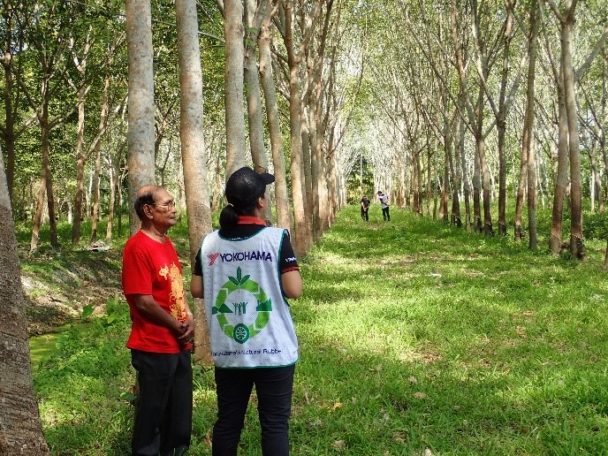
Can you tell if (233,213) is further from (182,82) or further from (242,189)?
(182,82)

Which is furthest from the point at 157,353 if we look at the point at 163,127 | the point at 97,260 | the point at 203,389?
the point at 163,127

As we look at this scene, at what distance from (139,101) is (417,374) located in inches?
136

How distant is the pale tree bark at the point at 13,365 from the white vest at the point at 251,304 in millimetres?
874

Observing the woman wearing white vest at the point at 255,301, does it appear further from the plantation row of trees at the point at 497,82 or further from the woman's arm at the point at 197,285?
the plantation row of trees at the point at 497,82

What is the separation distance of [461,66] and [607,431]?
16489 millimetres

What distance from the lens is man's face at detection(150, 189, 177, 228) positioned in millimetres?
3725

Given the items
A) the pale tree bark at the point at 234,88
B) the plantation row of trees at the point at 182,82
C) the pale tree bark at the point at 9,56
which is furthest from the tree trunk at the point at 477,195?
the pale tree bark at the point at 234,88

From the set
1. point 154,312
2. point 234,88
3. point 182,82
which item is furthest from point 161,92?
point 154,312

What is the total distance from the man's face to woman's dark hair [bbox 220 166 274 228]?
2.56 ft

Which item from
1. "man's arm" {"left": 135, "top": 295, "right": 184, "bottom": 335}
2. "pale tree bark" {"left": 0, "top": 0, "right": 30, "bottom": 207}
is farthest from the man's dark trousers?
"pale tree bark" {"left": 0, "top": 0, "right": 30, "bottom": 207}

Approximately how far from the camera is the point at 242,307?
3.06 meters

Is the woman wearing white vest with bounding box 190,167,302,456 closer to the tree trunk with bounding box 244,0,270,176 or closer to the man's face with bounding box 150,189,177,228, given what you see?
the man's face with bounding box 150,189,177,228

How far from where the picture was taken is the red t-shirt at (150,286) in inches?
137

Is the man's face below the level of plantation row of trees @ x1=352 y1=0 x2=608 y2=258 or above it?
below
